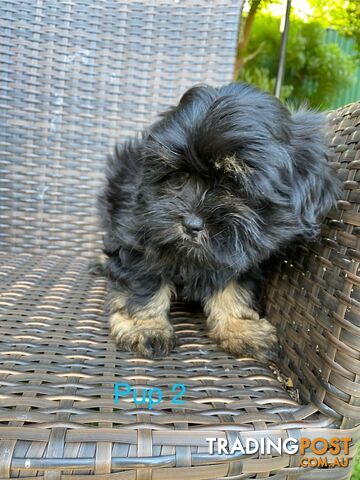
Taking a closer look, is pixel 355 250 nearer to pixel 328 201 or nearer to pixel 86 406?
pixel 328 201

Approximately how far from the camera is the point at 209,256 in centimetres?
143

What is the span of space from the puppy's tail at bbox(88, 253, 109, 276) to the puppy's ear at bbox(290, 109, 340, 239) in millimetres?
1056

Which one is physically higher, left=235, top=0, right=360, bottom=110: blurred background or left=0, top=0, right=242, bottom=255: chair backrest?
left=235, top=0, right=360, bottom=110: blurred background

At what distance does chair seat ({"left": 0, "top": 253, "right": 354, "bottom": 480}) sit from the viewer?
96cm

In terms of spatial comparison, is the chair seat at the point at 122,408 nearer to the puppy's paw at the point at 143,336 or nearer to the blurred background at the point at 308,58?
the puppy's paw at the point at 143,336

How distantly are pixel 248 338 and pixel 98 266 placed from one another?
3.20 feet

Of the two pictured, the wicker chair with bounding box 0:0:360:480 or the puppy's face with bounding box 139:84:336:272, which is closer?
the wicker chair with bounding box 0:0:360:480

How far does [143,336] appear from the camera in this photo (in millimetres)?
1521

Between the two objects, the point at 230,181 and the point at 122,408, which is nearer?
the point at 122,408

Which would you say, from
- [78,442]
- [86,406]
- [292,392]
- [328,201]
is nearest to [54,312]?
[86,406]

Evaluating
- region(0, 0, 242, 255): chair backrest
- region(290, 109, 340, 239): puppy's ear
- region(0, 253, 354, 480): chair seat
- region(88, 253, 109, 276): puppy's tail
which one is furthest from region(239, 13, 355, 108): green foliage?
region(0, 253, 354, 480): chair seat

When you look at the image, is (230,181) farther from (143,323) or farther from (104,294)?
(104,294)

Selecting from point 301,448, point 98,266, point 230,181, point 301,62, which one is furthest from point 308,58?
point 301,448

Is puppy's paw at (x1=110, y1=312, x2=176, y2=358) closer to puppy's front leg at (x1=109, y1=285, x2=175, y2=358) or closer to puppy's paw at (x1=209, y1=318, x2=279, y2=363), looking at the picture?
puppy's front leg at (x1=109, y1=285, x2=175, y2=358)
